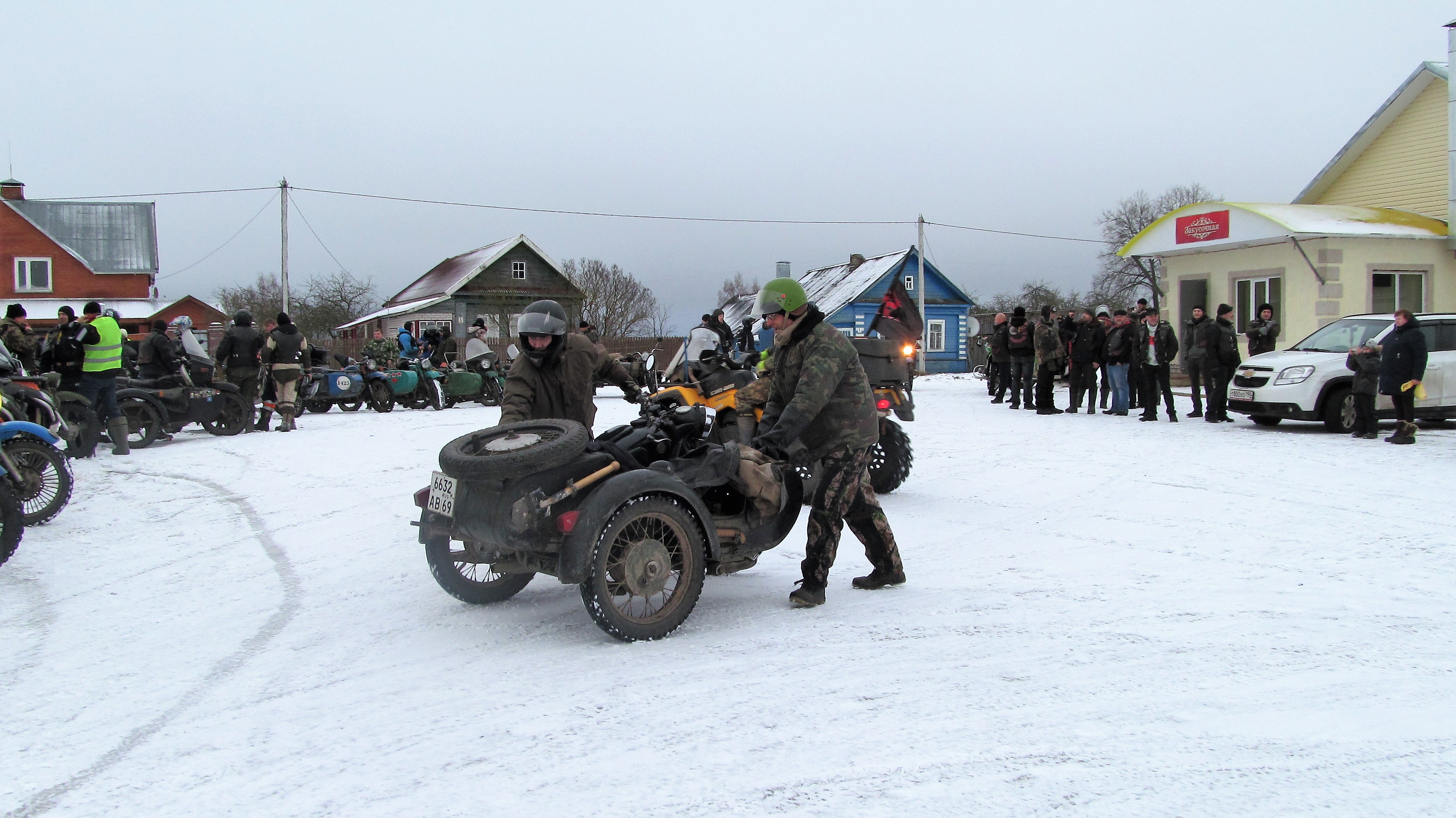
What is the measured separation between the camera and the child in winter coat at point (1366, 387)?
11.9 m

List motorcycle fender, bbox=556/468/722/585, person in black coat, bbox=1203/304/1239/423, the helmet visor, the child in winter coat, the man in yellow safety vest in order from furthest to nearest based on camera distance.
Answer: person in black coat, bbox=1203/304/1239/423, the child in winter coat, the man in yellow safety vest, the helmet visor, motorcycle fender, bbox=556/468/722/585

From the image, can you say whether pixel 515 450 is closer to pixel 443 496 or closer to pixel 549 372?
pixel 443 496

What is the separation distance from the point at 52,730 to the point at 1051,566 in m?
4.90

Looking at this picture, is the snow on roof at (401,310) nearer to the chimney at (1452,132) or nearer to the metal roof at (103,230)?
the metal roof at (103,230)

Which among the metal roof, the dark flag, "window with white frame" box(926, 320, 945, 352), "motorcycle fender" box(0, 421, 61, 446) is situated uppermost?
the metal roof

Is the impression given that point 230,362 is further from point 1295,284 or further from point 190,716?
point 1295,284

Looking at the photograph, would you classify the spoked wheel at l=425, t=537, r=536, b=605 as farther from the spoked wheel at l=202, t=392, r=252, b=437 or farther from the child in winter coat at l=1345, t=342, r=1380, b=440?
the child in winter coat at l=1345, t=342, r=1380, b=440

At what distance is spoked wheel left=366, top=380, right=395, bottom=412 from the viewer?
18969 millimetres

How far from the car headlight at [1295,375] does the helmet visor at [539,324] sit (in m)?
10.8

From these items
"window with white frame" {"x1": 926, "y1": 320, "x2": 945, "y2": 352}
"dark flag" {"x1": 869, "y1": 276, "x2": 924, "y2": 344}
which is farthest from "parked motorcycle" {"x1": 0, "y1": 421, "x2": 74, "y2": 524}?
"window with white frame" {"x1": 926, "y1": 320, "x2": 945, "y2": 352}

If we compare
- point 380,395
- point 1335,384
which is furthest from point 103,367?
point 1335,384

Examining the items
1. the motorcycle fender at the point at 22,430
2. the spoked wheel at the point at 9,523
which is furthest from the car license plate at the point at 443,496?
the motorcycle fender at the point at 22,430

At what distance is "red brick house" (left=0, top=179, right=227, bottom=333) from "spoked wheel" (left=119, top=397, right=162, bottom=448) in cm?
3131

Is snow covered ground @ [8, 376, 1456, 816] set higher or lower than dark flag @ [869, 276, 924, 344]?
lower
